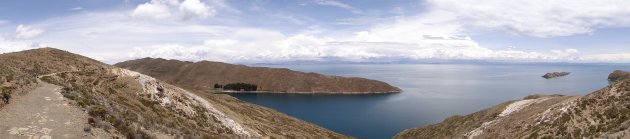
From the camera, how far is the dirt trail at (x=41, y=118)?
23.1 meters

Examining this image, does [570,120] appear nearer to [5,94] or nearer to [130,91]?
[130,91]

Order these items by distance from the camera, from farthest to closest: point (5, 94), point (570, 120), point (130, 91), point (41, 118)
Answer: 1. point (130, 91)
2. point (570, 120)
3. point (5, 94)
4. point (41, 118)

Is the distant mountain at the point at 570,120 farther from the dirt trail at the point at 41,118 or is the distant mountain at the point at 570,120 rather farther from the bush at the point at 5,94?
the bush at the point at 5,94

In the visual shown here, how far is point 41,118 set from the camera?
26.0 meters

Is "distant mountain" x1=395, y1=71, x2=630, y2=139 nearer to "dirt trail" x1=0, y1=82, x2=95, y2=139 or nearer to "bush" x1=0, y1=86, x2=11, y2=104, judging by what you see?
"dirt trail" x1=0, y1=82, x2=95, y2=139

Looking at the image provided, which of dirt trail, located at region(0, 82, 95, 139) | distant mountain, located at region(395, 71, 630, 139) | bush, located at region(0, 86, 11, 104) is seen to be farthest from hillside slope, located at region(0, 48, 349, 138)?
distant mountain, located at region(395, 71, 630, 139)

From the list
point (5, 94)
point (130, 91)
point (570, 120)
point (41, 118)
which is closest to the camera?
point (41, 118)

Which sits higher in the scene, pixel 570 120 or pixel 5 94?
pixel 5 94

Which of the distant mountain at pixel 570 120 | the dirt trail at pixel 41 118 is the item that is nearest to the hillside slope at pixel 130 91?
the dirt trail at pixel 41 118

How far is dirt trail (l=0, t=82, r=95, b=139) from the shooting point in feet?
75.8

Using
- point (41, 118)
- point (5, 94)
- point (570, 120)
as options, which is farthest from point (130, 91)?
point (570, 120)

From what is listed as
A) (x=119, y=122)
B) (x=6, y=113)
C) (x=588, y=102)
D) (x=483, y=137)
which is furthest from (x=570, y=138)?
(x=6, y=113)

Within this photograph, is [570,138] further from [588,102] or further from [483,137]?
[483,137]

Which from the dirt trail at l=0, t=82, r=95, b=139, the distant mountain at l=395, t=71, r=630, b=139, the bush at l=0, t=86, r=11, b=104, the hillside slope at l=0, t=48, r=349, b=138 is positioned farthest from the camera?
the hillside slope at l=0, t=48, r=349, b=138
